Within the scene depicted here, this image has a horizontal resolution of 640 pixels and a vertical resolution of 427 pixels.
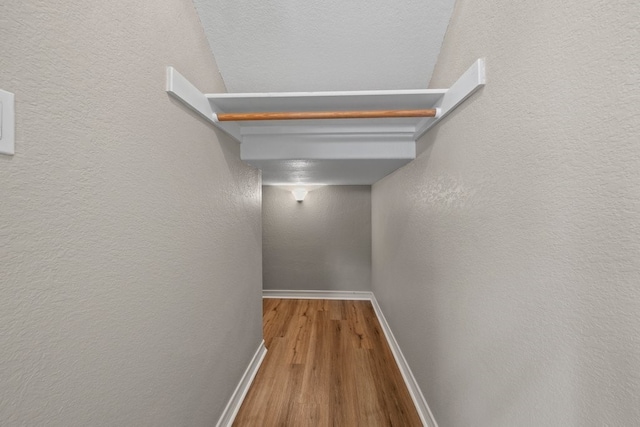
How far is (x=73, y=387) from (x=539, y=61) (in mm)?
1364

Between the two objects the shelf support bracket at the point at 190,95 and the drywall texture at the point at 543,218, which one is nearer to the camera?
the drywall texture at the point at 543,218

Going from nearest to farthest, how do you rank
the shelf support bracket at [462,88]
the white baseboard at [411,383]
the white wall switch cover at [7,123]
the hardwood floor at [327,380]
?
the white wall switch cover at [7,123] → the shelf support bracket at [462,88] → the white baseboard at [411,383] → the hardwood floor at [327,380]

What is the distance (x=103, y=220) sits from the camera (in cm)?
68

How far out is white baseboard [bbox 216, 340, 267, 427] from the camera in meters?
1.46

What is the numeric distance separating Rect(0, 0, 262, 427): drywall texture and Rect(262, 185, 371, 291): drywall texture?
2434mm

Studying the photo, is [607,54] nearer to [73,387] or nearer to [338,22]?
[338,22]

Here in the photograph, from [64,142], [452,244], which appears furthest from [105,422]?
[452,244]

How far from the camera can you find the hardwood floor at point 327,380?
157cm

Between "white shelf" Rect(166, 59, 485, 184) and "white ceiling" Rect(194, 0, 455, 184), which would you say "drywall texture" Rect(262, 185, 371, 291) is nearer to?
"white shelf" Rect(166, 59, 485, 184)

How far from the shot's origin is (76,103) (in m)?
0.61

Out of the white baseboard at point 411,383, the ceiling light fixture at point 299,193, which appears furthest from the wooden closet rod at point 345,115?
the ceiling light fixture at point 299,193

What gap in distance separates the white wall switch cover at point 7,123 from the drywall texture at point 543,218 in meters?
1.11

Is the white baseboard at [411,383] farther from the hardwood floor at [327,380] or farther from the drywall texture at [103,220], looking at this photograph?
the drywall texture at [103,220]

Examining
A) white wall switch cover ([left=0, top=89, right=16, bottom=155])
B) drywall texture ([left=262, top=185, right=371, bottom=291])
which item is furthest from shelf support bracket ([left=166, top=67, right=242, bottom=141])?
drywall texture ([left=262, top=185, right=371, bottom=291])
